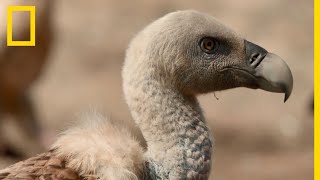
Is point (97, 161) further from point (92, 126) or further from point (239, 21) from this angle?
point (239, 21)

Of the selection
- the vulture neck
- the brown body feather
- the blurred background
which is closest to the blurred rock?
the blurred background

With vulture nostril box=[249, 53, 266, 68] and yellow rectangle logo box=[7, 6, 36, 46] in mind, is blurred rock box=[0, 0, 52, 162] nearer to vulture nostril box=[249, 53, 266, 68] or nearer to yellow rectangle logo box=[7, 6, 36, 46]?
yellow rectangle logo box=[7, 6, 36, 46]

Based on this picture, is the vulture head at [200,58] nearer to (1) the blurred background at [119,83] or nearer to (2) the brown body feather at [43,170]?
(2) the brown body feather at [43,170]

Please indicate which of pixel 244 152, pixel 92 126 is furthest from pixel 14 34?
pixel 92 126

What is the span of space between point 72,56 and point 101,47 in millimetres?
482

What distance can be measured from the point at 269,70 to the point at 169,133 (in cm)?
55

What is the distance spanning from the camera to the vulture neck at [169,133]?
13.9ft

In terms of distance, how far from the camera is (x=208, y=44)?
4.49m

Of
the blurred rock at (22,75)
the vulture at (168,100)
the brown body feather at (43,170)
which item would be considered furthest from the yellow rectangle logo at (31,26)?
the brown body feather at (43,170)

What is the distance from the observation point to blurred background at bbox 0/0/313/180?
386 inches

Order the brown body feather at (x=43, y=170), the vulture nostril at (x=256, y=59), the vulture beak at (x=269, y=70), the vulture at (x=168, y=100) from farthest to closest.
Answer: the vulture nostril at (x=256, y=59) < the vulture beak at (x=269, y=70) < the vulture at (x=168, y=100) < the brown body feather at (x=43, y=170)

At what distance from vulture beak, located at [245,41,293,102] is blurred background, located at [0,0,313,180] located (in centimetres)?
325

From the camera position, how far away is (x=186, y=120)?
4363 mm

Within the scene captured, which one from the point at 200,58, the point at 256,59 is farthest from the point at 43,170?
the point at 256,59
